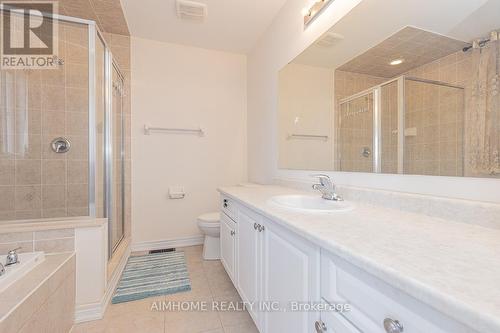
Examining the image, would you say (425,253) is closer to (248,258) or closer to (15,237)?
(248,258)

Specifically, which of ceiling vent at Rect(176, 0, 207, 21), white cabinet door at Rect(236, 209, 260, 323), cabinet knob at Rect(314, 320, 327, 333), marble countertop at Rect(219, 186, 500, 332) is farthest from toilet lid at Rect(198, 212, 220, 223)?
ceiling vent at Rect(176, 0, 207, 21)

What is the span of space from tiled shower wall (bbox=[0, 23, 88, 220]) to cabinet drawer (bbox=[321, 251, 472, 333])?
1.91 meters

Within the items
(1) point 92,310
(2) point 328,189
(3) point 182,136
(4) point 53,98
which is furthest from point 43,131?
(2) point 328,189

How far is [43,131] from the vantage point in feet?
6.51

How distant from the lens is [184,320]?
141 centimetres

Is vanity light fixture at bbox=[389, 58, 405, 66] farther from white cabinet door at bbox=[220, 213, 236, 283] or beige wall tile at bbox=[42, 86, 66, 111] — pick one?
beige wall tile at bbox=[42, 86, 66, 111]

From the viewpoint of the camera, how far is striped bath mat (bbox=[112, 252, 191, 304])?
1.66 m

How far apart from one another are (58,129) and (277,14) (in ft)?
7.35

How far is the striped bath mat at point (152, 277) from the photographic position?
5.44 ft

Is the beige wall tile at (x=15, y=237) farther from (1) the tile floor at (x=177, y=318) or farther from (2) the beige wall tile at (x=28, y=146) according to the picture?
(2) the beige wall tile at (x=28, y=146)

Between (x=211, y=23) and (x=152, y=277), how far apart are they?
2.43 metres

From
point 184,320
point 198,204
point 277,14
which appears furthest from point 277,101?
point 184,320

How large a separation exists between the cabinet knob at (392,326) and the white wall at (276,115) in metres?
0.61

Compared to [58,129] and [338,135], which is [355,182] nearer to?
[338,135]
